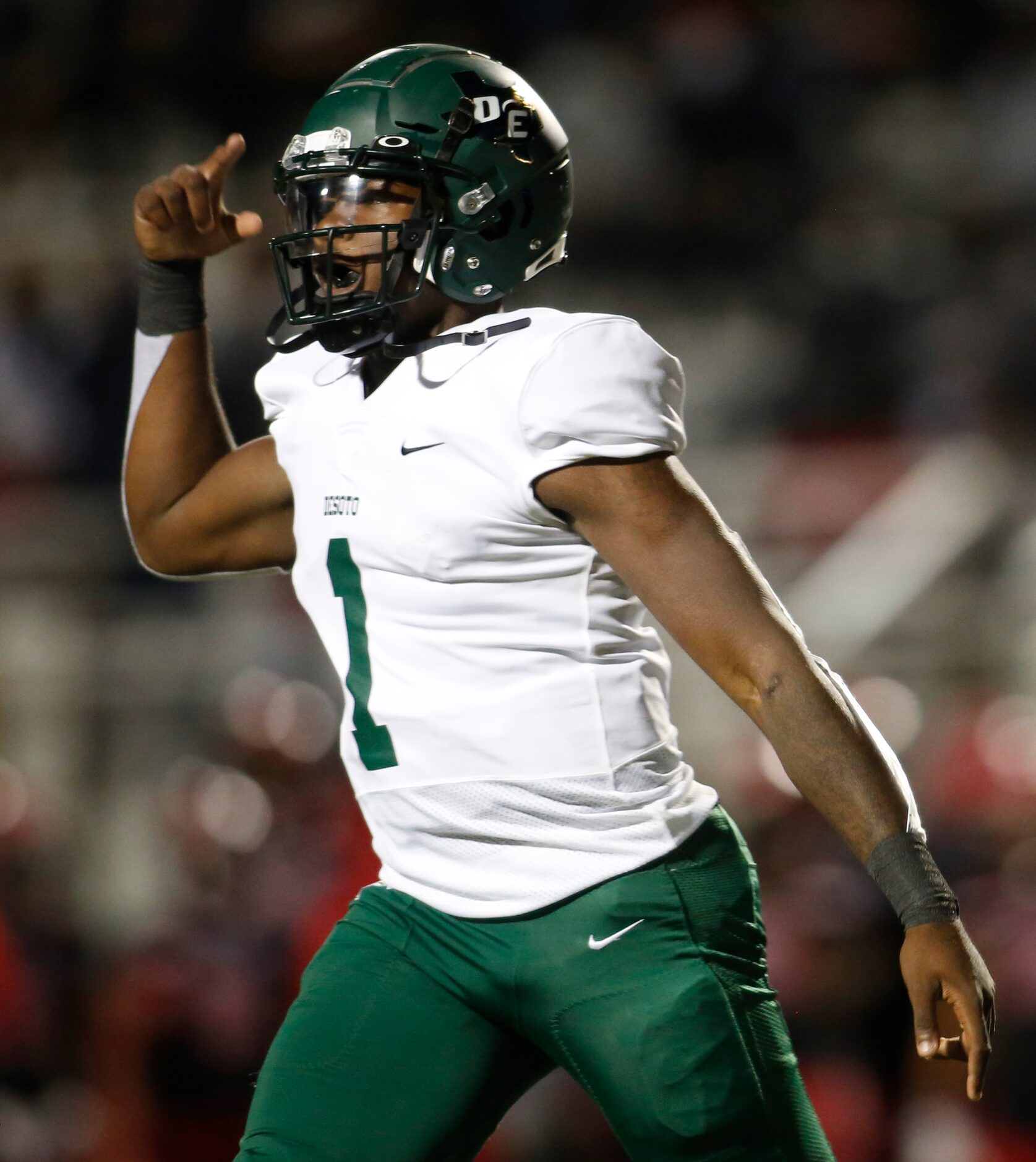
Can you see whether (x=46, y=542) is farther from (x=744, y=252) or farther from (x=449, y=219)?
(x=449, y=219)

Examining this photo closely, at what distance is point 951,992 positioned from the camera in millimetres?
1608

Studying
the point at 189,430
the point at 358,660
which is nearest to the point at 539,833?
the point at 358,660

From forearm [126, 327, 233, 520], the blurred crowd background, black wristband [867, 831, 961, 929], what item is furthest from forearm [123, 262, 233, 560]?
the blurred crowd background

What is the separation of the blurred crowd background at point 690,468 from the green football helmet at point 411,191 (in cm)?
215

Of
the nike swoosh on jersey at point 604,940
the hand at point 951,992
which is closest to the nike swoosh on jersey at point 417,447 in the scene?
the nike swoosh on jersey at point 604,940

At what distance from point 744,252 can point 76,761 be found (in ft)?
10.3

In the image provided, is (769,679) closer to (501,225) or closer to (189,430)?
(501,225)

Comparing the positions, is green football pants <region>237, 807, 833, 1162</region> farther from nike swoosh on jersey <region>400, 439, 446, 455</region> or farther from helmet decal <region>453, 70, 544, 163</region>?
helmet decal <region>453, 70, 544, 163</region>

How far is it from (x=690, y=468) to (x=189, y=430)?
10.4 feet

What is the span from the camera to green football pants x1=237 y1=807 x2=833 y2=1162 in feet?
5.64

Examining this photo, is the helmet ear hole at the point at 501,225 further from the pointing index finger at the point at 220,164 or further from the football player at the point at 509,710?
the pointing index finger at the point at 220,164

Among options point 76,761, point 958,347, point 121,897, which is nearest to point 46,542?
point 76,761

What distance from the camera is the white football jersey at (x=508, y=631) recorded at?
1.74 meters

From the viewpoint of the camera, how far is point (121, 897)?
5.35m
